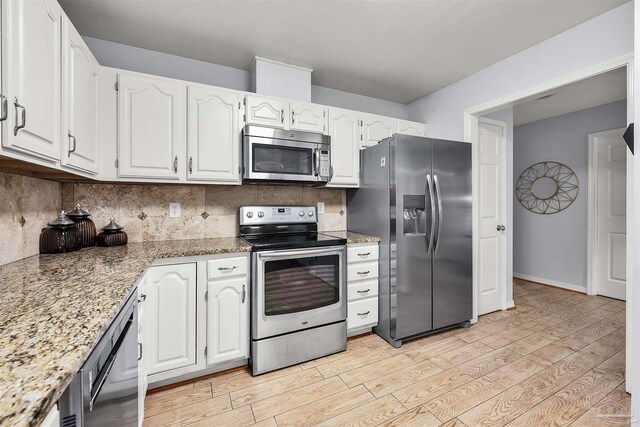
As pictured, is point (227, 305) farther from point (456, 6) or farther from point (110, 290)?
point (456, 6)

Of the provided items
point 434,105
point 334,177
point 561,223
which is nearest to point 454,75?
point 434,105

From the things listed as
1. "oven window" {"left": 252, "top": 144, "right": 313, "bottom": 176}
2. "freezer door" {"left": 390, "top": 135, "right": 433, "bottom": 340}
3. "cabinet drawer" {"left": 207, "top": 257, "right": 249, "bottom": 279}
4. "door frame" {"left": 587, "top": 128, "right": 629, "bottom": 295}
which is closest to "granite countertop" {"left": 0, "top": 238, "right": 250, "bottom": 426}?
"cabinet drawer" {"left": 207, "top": 257, "right": 249, "bottom": 279}

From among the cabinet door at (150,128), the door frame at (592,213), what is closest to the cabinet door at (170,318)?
the cabinet door at (150,128)

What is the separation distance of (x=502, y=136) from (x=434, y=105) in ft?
2.84

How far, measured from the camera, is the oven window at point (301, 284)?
6.68ft

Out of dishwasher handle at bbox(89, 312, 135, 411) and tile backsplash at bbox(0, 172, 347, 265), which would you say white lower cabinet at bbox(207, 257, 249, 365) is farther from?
dishwasher handle at bbox(89, 312, 135, 411)

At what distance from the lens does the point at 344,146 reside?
2703mm

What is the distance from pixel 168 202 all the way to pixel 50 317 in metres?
1.69

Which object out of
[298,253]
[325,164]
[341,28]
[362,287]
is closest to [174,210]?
[298,253]

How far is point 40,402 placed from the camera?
1.49 feet

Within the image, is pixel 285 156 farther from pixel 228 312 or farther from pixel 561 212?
pixel 561 212

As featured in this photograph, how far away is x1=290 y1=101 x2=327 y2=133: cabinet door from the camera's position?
8.14 ft

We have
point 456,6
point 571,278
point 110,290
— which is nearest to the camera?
point 110,290

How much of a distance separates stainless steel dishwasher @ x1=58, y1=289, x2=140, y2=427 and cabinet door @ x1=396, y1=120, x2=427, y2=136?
276 centimetres
